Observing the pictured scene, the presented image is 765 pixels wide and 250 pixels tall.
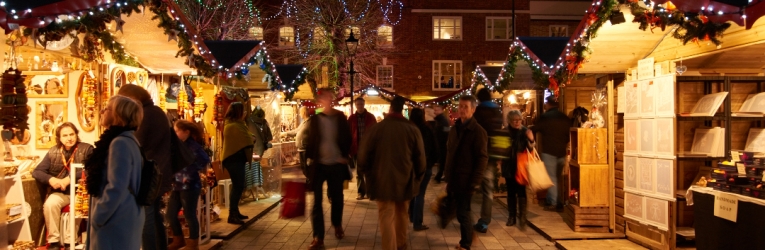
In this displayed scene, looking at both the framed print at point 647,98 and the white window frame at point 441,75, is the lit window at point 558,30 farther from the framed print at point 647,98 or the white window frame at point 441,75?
the framed print at point 647,98

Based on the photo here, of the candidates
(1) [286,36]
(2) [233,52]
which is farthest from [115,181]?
(1) [286,36]

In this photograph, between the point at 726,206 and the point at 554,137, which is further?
the point at 554,137

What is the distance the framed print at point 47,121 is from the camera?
7.32m

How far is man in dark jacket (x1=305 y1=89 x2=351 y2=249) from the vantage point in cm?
729

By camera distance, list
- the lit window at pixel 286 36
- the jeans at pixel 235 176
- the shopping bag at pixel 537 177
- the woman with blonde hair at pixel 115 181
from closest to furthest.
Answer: the woman with blonde hair at pixel 115 181 → the shopping bag at pixel 537 177 → the jeans at pixel 235 176 → the lit window at pixel 286 36

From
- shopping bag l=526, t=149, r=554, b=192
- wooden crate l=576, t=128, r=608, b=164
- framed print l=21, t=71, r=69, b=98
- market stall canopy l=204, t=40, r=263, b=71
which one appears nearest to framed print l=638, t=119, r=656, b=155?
wooden crate l=576, t=128, r=608, b=164

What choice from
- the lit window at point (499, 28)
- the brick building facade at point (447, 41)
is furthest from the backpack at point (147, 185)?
the lit window at point (499, 28)

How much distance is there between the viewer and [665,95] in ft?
22.0

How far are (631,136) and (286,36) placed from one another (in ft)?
90.9

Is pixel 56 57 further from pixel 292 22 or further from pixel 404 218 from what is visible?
pixel 292 22

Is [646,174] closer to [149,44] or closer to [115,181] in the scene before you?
[115,181]

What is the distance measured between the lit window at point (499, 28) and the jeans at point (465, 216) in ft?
93.4

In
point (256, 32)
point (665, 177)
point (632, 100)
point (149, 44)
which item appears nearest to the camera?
point (665, 177)

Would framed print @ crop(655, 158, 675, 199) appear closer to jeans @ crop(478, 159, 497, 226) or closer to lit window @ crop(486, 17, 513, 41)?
jeans @ crop(478, 159, 497, 226)
